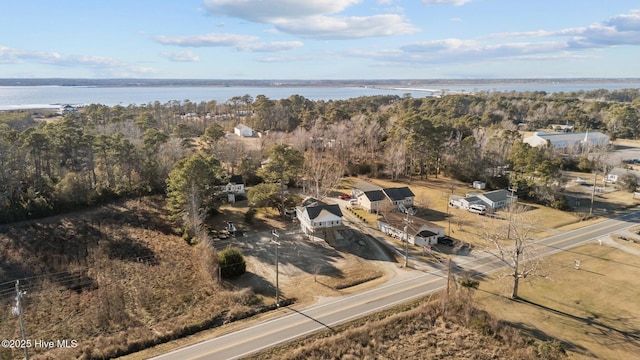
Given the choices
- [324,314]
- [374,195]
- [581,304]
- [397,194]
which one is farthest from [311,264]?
[581,304]

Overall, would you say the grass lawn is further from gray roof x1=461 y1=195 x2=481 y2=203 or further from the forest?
the forest

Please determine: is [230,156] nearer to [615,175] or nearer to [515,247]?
[515,247]

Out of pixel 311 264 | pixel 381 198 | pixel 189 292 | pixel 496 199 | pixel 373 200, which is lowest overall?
pixel 311 264

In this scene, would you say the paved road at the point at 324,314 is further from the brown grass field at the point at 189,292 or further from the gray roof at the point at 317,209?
the gray roof at the point at 317,209

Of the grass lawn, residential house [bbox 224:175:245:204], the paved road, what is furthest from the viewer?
residential house [bbox 224:175:245:204]

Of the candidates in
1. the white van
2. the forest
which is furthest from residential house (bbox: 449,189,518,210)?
the forest

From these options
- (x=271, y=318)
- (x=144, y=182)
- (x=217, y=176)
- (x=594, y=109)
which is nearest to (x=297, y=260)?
(x=271, y=318)
